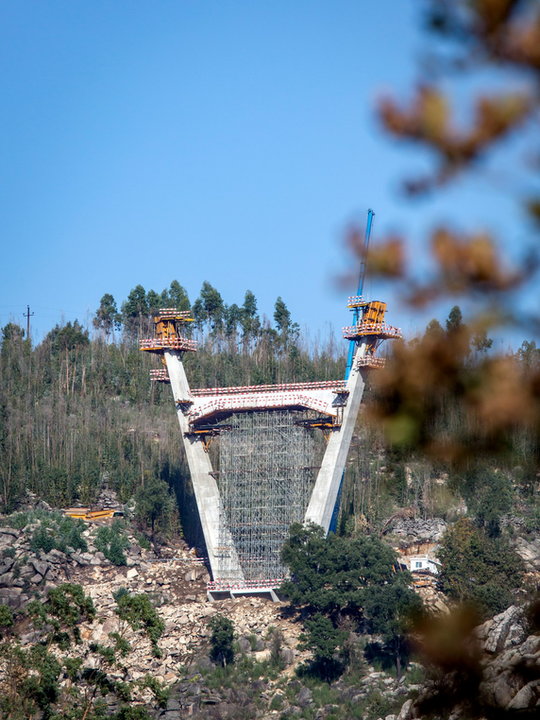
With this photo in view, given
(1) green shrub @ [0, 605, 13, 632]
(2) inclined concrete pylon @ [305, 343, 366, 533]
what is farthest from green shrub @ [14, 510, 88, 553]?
(1) green shrub @ [0, 605, 13, 632]

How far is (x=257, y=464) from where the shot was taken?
33875mm

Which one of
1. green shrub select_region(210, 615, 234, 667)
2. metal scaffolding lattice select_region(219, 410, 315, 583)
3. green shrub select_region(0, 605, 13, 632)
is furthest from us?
metal scaffolding lattice select_region(219, 410, 315, 583)

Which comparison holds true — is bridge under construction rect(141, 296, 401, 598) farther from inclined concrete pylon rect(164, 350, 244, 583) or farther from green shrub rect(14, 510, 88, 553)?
green shrub rect(14, 510, 88, 553)

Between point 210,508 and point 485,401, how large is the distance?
95.0ft

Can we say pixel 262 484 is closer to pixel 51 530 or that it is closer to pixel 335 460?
pixel 335 460

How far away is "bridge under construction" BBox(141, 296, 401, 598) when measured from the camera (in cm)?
3222

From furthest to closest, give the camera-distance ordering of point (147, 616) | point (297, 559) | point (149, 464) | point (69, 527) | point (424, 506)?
point (149, 464) < point (424, 506) < point (69, 527) < point (297, 559) < point (147, 616)

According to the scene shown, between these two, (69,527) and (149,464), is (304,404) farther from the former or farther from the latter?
(149,464)

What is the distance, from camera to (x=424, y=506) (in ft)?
131

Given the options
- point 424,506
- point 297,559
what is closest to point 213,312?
point 424,506

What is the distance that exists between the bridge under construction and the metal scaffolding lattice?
30 millimetres

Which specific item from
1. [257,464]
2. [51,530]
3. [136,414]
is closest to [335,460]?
[257,464]

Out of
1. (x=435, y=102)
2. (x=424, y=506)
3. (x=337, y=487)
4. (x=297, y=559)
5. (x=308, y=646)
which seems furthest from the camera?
(x=424, y=506)

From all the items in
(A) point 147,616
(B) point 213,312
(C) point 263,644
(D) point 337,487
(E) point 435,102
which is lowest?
(C) point 263,644
